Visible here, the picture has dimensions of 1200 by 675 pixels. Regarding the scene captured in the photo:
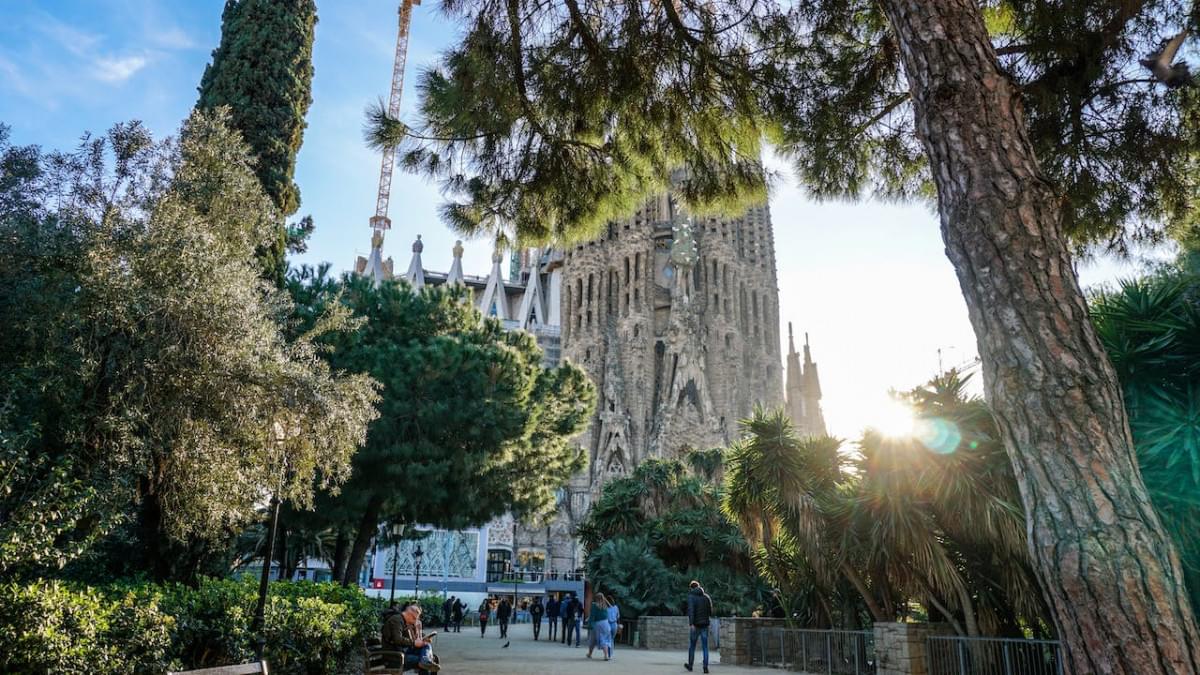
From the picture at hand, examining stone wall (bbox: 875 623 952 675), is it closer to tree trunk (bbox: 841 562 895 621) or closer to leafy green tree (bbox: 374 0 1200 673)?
tree trunk (bbox: 841 562 895 621)

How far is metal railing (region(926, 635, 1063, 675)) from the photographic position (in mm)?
8059

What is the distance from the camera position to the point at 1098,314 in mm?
7957

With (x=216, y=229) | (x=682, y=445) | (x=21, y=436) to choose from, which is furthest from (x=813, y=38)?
(x=682, y=445)

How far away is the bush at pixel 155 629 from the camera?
470 cm

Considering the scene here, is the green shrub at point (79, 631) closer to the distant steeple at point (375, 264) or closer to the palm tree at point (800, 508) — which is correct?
the palm tree at point (800, 508)

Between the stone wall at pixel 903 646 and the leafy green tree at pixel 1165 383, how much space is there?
2907 mm

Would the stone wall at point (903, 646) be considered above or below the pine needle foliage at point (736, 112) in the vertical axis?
below

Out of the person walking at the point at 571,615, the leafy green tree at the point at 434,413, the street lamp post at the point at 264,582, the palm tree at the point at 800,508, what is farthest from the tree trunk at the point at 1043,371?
the person walking at the point at 571,615

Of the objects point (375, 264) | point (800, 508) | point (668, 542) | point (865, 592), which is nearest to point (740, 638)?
point (865, 592)

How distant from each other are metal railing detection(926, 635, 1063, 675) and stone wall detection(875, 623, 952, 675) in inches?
4.9

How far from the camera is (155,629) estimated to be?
566 centimetres

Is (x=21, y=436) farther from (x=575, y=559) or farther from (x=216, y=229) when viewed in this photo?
(x=575, y=559)

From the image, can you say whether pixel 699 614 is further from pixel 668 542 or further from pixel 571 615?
pixel 668 542

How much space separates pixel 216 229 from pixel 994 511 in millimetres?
8585
